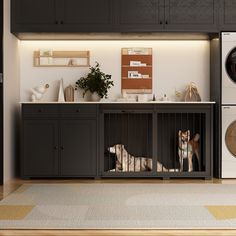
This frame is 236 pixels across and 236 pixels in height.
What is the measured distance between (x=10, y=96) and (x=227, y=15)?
249 centimetres

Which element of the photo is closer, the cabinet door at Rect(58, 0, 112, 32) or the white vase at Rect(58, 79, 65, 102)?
the cabinet door at Rect(58, 0, 112, 32)

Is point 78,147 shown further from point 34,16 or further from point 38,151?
point 34,16

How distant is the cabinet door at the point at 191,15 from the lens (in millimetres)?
4973

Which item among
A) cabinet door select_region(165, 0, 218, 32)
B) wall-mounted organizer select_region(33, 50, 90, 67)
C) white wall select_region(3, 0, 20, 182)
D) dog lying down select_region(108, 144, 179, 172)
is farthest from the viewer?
wall-mounted organizer select_region(33, 50, 90, 67)

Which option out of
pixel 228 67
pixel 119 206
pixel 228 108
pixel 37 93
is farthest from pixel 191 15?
pixel 119 206

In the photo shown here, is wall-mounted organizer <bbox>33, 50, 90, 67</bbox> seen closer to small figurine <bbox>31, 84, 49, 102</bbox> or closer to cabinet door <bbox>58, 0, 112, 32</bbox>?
small figurine <bbox>31, 84, 49, 102</bbox>

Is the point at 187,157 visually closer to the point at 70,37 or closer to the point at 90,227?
the point at 70,37

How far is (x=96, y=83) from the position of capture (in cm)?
524

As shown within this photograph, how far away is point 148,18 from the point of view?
4.99 m

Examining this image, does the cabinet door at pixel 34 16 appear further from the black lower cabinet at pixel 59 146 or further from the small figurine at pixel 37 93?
the black lower cabinet at pixel 59 146

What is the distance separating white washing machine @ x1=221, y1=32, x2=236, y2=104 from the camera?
5004 mm

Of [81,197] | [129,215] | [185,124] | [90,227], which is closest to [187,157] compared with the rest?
[185,124]

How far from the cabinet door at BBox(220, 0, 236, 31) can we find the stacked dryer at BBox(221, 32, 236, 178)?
7 centimetres

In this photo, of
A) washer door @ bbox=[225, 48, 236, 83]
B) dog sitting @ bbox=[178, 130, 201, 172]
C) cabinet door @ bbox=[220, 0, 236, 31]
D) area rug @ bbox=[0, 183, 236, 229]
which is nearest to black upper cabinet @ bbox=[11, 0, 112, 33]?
cabinet door @ bbox=[220, 0, 236, 31]
